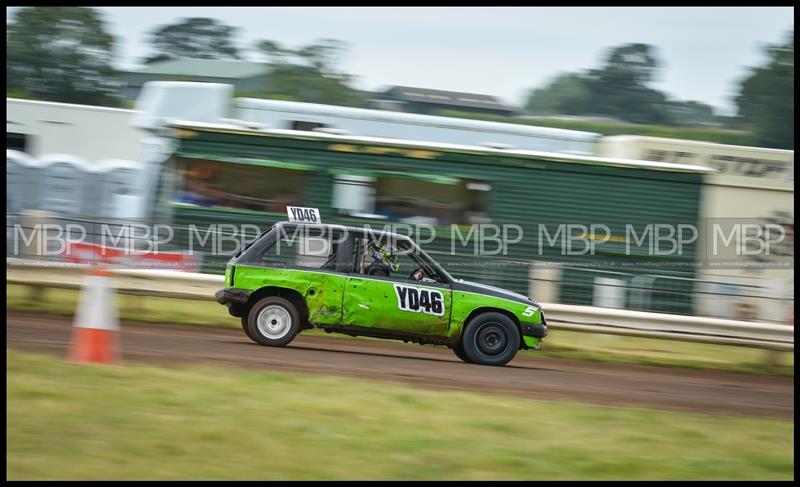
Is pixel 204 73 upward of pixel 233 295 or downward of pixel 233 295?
upward

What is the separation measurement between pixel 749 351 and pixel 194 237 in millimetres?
8728

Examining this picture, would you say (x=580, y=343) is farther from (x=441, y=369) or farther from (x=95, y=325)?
(x=95, y=325)

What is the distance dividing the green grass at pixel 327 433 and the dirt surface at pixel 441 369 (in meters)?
0.76

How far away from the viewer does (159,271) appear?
13320mm

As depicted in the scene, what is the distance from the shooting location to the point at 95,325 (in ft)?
27.6

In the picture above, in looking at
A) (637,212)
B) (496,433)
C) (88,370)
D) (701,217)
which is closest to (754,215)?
(701,217)

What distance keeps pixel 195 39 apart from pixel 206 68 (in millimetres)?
13262

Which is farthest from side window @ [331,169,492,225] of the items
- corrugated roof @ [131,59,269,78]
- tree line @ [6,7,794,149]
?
corrugated roof @ [131,59,269,78]

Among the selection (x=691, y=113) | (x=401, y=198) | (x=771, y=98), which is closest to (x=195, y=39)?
(x=691, y=113)

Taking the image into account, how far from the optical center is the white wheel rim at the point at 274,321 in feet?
35.2

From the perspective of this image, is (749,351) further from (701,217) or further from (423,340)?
(423,340)

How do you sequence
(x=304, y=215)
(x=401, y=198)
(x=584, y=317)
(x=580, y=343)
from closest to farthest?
(x=304, y=215), (x=584, y=317), (x=580, y=343), (x=401, y=198)

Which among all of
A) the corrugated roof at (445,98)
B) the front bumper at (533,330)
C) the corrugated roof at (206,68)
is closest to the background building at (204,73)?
the corrugated roof at (206,68)

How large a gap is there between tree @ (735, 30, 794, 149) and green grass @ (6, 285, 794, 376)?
27233 mm
